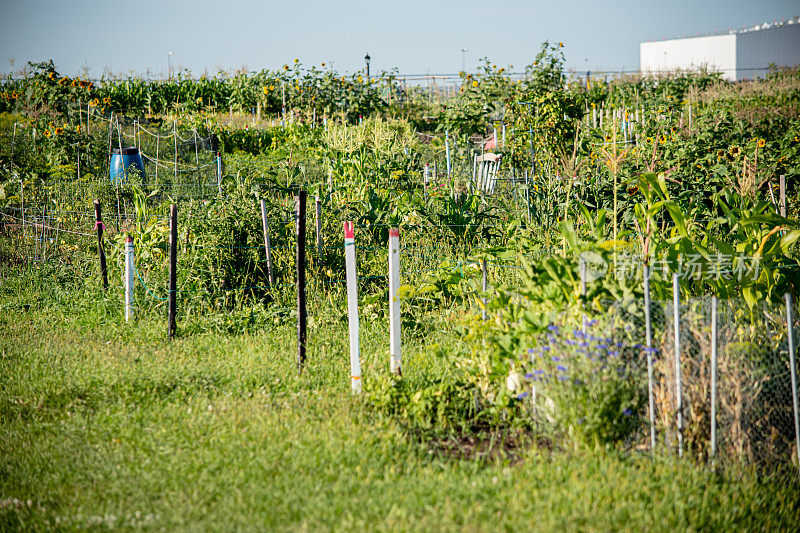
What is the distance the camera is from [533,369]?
3426 mm

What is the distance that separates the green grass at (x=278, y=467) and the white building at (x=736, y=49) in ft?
Answer: 147

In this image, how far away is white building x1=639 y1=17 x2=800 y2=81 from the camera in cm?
4447

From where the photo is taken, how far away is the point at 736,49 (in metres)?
46.4

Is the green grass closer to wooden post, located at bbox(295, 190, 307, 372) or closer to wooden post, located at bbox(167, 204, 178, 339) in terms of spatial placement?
wooden post, located at bbox(295, 190, 307, 372)

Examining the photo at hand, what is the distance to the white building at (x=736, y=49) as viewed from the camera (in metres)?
44.5

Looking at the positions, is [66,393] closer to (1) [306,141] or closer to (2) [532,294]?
(2) [532,294]

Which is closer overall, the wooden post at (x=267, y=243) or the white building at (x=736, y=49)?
the wooden post at (x=267, y=243)

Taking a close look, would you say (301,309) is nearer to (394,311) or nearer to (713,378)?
(394,311)

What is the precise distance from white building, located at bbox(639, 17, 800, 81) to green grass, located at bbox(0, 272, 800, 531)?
44.7 metres

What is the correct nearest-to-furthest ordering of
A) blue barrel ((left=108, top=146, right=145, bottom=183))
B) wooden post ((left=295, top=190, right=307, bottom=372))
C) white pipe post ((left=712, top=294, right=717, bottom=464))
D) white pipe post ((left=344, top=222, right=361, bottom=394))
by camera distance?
white pipe post ((left=712, top=294, right=717, bottom=464))
white pipe post ((left=344, top=222, right=361, bottom=394))
wooden post ((left=295, top=190, right=307, bottom=372))
blue barrel ((left=108, top=146, right=145, bottom=183))

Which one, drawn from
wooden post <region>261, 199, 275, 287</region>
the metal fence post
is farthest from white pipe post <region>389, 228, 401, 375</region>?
wooden post <region>261, 199, 275, 287</region>

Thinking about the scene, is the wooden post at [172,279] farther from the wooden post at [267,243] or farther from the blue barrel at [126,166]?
the blue barrel at [126,166]

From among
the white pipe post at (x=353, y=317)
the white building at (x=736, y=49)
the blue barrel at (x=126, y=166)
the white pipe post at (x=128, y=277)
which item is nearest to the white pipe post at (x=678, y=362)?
the white pipe post at (x=353, y=317)

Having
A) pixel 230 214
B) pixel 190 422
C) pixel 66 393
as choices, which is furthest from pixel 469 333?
pixel 230 214
